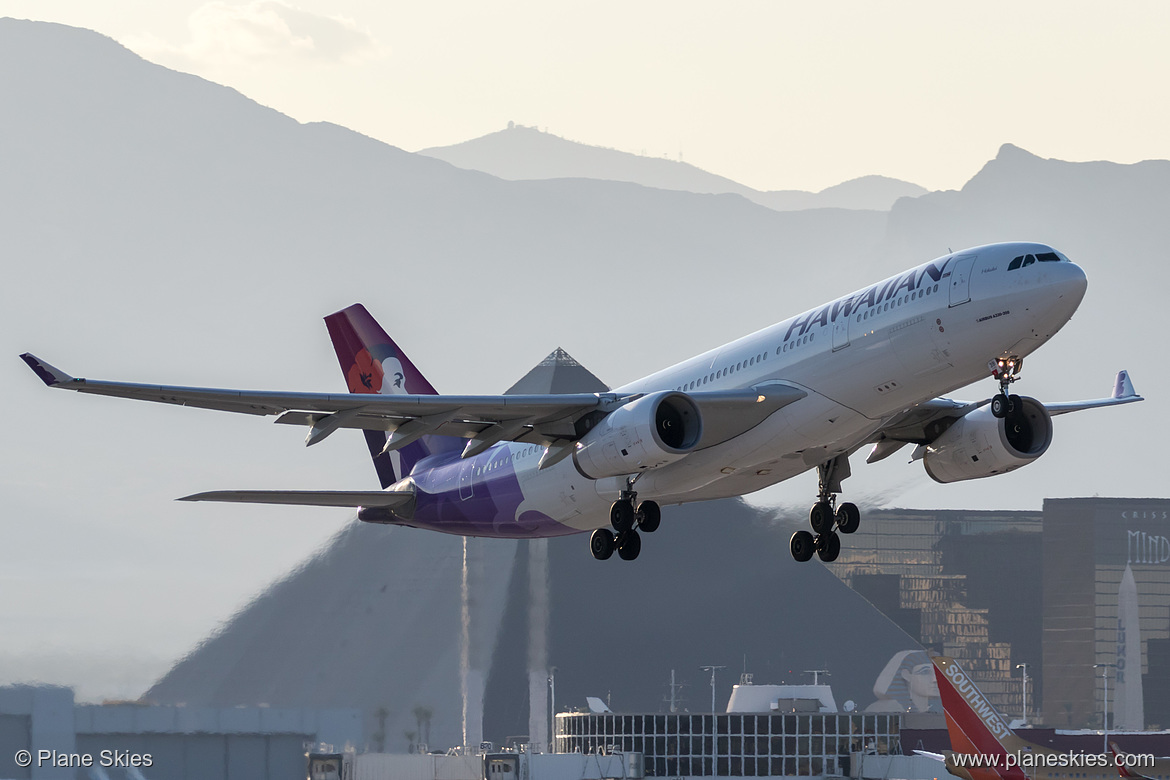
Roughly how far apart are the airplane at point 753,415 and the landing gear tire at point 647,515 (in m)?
0.05

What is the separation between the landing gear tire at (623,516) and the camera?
130 ft

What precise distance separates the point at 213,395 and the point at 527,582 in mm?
104264

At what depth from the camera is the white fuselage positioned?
33.5 meters

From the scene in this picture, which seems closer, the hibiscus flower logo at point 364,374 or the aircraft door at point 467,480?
the aircraft door at point 467,480

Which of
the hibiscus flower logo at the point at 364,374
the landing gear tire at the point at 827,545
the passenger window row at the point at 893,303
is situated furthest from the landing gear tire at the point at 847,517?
the hibiscus flower logo at the point at 364,374

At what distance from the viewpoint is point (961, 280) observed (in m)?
34.2

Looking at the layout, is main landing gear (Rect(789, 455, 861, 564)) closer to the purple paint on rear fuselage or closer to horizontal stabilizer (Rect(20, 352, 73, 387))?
the purple paint on rear fuselage

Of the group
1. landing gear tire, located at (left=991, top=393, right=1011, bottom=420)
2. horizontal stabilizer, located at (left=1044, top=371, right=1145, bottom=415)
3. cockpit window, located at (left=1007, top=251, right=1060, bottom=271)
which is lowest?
landing gear tire, located at (left=991, top=393, right=1011, bottom=420)

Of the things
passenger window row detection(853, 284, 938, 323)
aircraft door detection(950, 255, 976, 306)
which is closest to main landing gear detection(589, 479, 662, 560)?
passenger window row detection(853, 284, 938, 323)

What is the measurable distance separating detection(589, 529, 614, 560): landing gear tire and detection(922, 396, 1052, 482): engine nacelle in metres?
8.20

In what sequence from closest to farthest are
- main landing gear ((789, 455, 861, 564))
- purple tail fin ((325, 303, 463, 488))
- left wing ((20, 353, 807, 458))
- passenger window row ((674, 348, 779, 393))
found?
1. left wing ((20, 353, 807, 458))
2. passenger window row ((674, 348, 779, 393))
3. main landing gear ((789, 455, 861, 564))
4. purple tail fin ((325, 303, 463, 488))

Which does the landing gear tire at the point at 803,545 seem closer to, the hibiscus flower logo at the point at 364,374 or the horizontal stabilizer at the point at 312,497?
the horizontal stabilizer at the point at 312,497

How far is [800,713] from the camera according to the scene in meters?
82.8

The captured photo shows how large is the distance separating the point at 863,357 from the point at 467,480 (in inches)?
543
